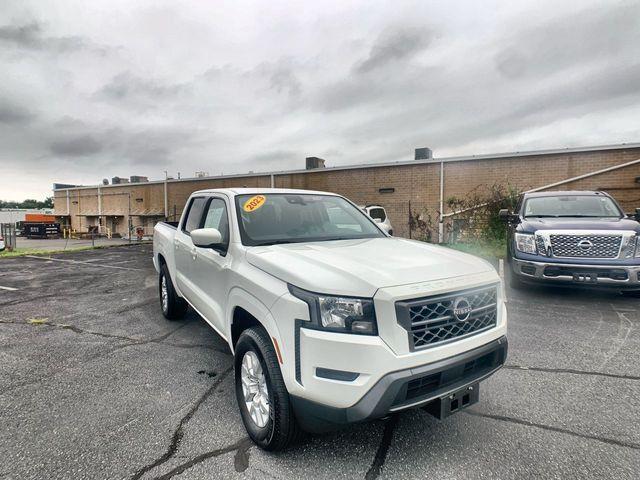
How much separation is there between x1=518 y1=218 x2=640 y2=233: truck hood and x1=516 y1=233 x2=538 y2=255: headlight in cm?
9

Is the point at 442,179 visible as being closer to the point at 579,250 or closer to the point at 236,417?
the point at 579,250

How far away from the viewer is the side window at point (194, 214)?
4013mm

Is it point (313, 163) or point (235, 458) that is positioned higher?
point (313, 163)

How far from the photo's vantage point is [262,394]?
2354 mm

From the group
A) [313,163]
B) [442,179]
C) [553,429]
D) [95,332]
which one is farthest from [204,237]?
[313,163]

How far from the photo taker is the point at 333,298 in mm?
1932

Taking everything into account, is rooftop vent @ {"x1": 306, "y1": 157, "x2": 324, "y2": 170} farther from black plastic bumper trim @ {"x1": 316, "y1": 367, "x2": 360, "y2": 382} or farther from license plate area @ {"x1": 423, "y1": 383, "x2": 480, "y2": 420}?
black plastic bumper trim @ {"x1": 316, "y1": 367, "x2": 360, "y2": 382}

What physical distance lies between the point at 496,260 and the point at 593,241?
15.0 ft

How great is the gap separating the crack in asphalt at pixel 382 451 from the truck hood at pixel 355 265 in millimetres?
1076

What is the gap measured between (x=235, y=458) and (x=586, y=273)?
544 centimetres

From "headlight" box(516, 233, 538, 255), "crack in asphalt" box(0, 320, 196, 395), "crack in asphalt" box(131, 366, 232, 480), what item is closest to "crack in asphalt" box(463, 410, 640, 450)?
"crack in asphalt" box(131, 366, 232, 480)

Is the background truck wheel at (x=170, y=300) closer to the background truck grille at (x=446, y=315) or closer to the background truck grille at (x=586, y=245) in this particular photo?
the background truck grille at (x=446, y=315)

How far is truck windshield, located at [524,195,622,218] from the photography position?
6.43 metres

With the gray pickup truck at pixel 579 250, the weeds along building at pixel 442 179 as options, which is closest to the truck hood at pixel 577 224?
the gray pickup truck at pixel 579 250
